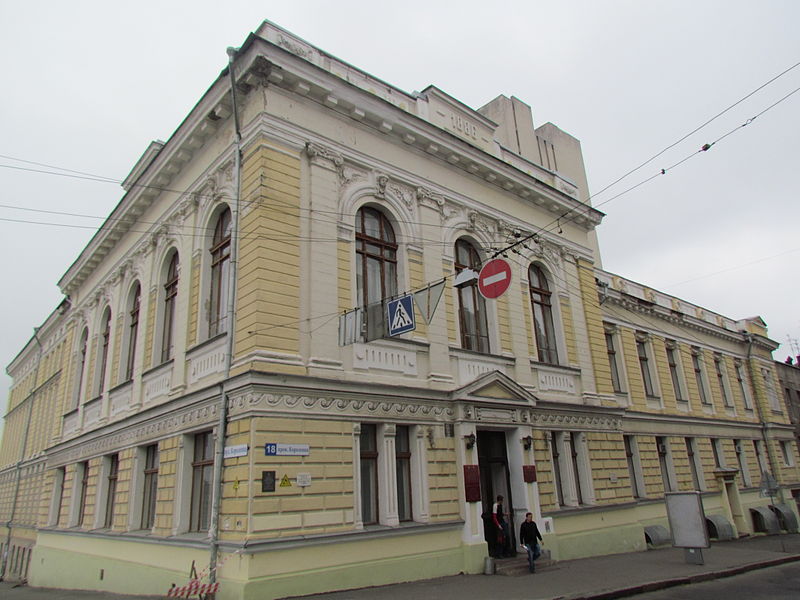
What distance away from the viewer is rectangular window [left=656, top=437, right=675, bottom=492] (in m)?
24.6

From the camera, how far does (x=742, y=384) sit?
32.7m

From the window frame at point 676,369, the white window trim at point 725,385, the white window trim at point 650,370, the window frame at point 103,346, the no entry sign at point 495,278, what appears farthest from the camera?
the white window trim at point 725,385

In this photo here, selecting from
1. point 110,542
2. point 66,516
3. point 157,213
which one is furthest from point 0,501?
point 157,213

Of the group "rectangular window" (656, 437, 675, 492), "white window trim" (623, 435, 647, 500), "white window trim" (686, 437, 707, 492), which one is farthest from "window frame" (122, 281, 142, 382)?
"white window trim" (686, 437, 707, 492)

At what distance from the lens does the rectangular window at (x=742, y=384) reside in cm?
3216

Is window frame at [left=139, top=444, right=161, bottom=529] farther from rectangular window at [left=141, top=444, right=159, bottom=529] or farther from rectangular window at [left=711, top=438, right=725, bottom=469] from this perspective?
rectangular window at [left=711, top=438, right=725, bottom=469]

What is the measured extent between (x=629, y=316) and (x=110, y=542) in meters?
21.0

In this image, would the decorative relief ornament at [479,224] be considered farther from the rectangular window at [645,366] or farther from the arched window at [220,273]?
the rectangular window at [645,366]

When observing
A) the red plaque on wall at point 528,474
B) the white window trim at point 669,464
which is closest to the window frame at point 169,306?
the red plaque on wall at point 528,474

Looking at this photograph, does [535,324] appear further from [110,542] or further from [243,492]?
[110,542]

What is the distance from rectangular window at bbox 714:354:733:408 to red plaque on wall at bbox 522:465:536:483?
62.5 feet

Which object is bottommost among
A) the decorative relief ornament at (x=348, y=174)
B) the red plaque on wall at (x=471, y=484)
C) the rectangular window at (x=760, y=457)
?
the red plaque on wall at (x=471, y=484)

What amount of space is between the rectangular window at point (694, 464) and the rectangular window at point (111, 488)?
22.4 meters

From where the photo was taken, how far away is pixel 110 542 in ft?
53.4
